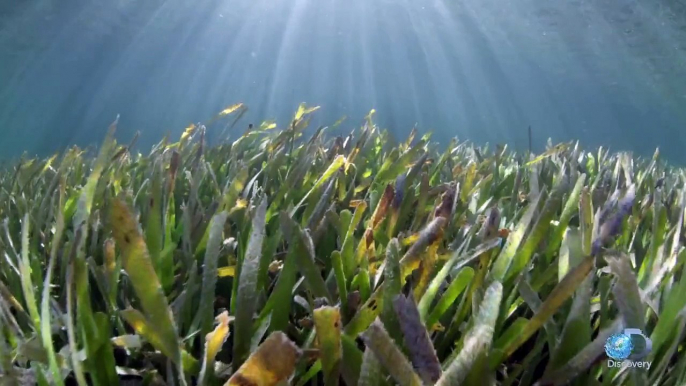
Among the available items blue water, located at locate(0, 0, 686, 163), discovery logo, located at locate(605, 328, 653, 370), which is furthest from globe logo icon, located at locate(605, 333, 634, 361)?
blue water, located at locate(0, 0, 686, 163)

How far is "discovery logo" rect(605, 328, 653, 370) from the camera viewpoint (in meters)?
0.71

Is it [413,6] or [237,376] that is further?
[413,6]

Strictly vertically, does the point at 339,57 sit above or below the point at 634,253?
below

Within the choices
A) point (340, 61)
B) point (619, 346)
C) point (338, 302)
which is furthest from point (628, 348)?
point (340, 61)

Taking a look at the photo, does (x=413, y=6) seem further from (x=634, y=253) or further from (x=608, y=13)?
(x=634, y=253)

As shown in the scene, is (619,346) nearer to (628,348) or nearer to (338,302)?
(628,348)

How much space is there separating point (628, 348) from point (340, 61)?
54.8 metres

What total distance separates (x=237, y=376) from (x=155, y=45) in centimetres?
4209

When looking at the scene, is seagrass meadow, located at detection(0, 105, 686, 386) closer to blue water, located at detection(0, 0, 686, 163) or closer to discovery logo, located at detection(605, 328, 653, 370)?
discovery logo, located at detection(605, 328, 653, 370)

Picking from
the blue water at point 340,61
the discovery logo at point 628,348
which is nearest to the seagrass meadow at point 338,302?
the discovery logo at point 628,348

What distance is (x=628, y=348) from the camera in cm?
74

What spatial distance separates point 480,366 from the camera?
677 mm

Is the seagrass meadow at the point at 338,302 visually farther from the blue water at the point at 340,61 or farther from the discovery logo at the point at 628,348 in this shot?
the blue water at the point at 340,61

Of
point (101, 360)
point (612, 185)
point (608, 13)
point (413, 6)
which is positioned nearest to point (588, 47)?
point (608, 13)
